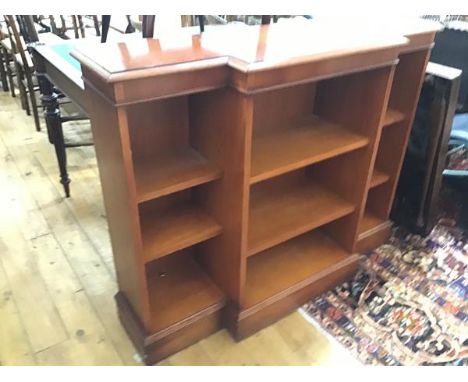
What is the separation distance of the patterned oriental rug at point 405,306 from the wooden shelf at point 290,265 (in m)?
0.13

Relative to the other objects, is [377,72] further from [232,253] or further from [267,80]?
[232,253]

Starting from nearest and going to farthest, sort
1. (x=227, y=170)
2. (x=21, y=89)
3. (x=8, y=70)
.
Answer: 1. (x=227, y=170)
2. (x=21, y=89)
3. (x=8, y=70)

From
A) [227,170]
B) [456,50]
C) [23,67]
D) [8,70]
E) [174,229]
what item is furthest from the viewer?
[8,70]

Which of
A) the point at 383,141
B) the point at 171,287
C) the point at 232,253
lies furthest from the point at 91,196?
the point at 383,141

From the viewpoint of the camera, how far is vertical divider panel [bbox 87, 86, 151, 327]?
1086 mm

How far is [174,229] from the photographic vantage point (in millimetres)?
1394

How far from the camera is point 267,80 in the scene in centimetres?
111

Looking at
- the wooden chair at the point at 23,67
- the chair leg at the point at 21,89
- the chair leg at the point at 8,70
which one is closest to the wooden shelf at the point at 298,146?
the wooden chair at the point at 23,67

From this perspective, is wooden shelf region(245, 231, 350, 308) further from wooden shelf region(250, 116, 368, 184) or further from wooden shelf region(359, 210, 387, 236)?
wooden shelf region(250, 116, 368, 184)

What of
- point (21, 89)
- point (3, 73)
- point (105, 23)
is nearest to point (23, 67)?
point (21, 89)

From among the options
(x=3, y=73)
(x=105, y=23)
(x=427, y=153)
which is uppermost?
(x=105, y=23)

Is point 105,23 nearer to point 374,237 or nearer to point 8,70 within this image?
point 374,237

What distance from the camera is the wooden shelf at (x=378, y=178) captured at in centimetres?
184

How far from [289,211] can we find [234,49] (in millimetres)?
693
